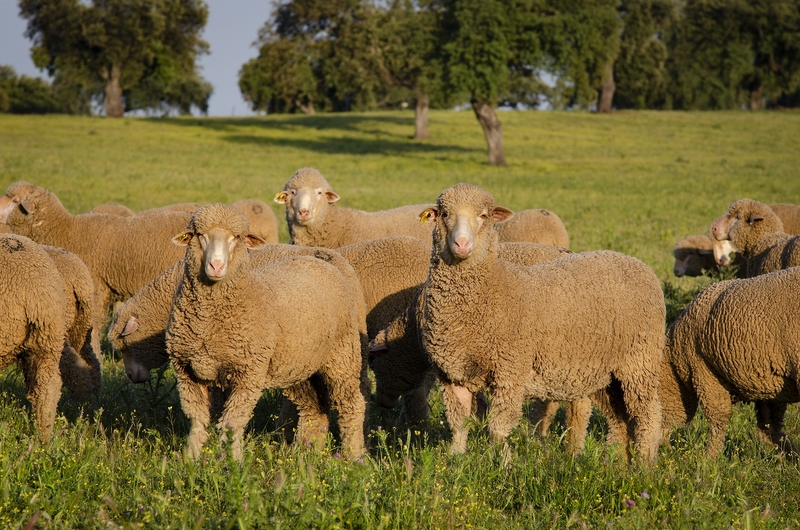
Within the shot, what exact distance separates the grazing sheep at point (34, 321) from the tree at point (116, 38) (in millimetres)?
48361

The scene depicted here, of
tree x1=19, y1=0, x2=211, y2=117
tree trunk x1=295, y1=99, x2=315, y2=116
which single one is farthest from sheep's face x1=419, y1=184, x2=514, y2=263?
tree trunk x1=295, y1=99, x2=315, y2=116

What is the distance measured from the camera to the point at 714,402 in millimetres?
6391

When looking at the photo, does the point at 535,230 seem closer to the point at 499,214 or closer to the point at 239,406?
the point at 499,214

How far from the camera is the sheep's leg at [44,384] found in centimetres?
618

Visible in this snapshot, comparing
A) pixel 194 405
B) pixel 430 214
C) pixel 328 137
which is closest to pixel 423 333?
pixel 430 214

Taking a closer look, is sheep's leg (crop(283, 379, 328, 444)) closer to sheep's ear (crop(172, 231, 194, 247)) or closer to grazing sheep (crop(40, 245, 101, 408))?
sheep's ear (crop(172, 231, 194, 247))

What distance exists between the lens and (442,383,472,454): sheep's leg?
5.55 m

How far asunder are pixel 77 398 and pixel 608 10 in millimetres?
32129

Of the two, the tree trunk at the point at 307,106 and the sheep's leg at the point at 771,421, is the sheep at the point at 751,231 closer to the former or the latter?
the sheep's leg at the point at 771,421

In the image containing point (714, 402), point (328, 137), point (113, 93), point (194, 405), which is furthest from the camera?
point (113, 93)

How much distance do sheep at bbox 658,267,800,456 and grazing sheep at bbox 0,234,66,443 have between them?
4.63 m

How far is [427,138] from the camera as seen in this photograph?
150 feet

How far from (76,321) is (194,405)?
2144mm

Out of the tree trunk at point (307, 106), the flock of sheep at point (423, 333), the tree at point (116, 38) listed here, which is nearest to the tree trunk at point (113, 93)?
the tree at point (116, 38)
